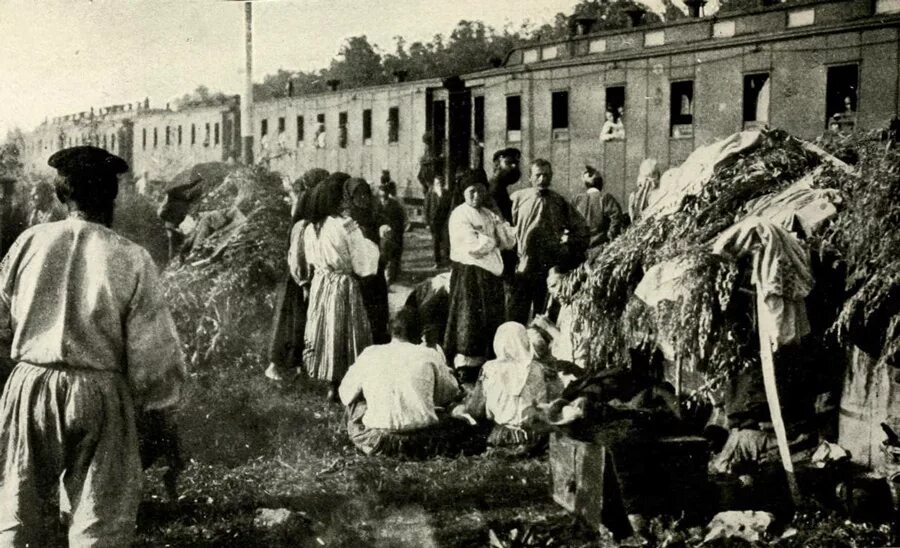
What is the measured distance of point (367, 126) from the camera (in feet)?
27.4

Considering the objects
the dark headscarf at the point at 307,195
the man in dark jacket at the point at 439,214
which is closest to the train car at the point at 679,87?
the man in dark jacket at the point at 439,214

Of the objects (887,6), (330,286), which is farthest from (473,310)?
(887,6)

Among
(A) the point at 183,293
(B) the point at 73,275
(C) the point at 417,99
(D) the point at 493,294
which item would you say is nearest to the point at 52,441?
(B) the point at 73,275

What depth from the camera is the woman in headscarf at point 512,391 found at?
4.31 m

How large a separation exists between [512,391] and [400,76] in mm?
2041

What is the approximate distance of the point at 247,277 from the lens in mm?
5406

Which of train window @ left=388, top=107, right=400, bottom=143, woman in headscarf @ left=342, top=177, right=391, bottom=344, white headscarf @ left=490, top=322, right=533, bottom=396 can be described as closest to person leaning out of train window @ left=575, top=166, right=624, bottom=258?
woman in headscarf @ left=342, top=177, right=391, bottom=344

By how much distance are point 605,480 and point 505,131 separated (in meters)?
3.65

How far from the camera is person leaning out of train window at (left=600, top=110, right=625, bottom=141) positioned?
5.62 meters

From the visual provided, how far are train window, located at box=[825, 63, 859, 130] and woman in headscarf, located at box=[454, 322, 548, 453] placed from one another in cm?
181

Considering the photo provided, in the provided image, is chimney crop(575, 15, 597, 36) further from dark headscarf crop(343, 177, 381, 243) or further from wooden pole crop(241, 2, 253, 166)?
wooden pole crop(241, 2, 253, 166)

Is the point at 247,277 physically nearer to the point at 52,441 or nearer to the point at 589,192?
the point at 589,192

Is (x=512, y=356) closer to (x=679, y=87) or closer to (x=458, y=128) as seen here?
(x=679, y=87)

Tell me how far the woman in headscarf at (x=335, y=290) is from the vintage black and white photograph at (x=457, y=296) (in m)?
0.02
